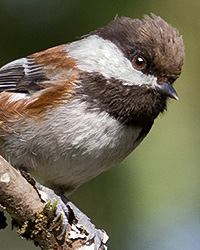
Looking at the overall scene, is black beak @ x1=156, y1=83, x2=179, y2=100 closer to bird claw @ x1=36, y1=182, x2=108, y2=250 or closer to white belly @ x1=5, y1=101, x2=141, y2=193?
white belly @ x1=5, y1=101, x2=141, y2=193

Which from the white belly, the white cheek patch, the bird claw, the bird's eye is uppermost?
the bird's eye

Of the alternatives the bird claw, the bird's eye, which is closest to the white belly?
the bird claw

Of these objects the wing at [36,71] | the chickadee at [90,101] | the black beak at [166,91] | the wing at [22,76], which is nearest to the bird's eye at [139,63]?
the chickadee at [90,101]

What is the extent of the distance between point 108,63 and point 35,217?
3.73 ft

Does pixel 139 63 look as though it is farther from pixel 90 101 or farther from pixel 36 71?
pixel 36 71

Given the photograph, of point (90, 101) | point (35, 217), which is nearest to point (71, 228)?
point (35, 217)

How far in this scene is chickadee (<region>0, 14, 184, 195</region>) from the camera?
3943mm

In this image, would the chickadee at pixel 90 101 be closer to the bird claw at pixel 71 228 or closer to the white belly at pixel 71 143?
the white belly at pixel 71 143

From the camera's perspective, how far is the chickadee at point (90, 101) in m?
3.94

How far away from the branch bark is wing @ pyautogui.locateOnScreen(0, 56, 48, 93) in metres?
0.81

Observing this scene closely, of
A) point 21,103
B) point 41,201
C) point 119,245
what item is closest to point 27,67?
point 21,103

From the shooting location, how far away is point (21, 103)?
13.3 feet

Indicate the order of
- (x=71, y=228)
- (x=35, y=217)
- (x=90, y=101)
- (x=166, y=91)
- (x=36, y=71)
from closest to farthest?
(x=35, y=217), (x=71, y=228), (x=90, y=101), (x=166, y=91), (x=36, y=71)

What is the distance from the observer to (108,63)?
407 cm
